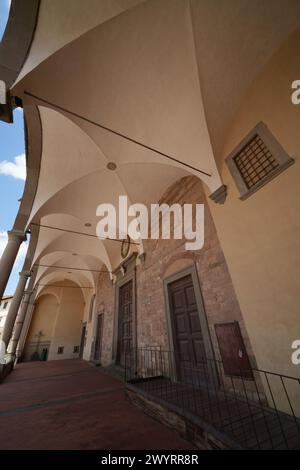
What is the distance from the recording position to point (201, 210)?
4477 millimetres

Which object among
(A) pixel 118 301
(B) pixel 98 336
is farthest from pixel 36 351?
(A) pixel 118 301

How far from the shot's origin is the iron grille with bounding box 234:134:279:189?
10.3 feet

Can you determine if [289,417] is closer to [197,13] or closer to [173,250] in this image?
[173,250]

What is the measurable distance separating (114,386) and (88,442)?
3205 mm

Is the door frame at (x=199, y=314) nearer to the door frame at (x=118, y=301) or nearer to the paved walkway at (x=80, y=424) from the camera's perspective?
the paved walkway at (x=80, y=424)

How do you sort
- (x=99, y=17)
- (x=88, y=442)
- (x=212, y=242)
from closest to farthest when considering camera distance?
1. (x=88, y=442)
2. (x=99, y=17)
3. (x=212, y=242)

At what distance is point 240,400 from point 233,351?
2.18 feet

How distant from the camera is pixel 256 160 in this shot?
338 centimetres

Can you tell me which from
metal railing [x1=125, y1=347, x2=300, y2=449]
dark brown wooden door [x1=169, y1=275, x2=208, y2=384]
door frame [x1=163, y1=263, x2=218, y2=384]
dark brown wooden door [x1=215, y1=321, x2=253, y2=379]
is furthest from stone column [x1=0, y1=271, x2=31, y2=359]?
dark brown wooden door [x1=215, y1=321, x2=253, y2=379]

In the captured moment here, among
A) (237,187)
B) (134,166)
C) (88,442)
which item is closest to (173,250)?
(237,187)

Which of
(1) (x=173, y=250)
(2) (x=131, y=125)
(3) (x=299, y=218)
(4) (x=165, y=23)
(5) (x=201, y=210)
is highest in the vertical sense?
(4) (x=165, y=23)

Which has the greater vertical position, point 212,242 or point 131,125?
point 131,125

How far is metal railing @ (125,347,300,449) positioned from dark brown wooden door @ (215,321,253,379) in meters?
0.05

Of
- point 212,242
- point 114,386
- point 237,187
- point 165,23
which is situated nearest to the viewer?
point 165,23
